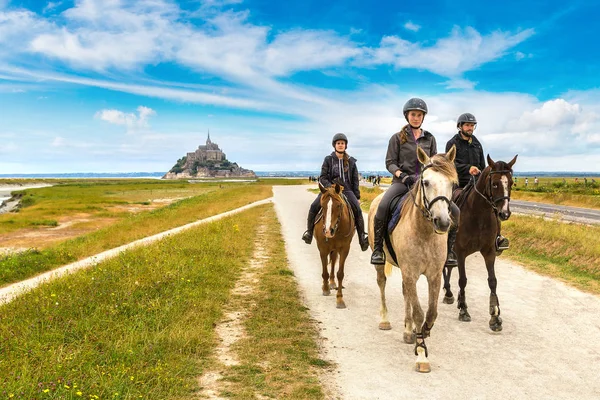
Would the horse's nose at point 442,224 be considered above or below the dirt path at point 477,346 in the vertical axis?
above

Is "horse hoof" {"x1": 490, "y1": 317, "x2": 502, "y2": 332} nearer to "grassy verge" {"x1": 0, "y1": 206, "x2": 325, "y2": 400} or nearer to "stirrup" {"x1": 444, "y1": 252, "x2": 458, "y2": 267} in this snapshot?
"stirrup" {"x1": 444, "y1": 252, "x2": 458, "y2": 267}

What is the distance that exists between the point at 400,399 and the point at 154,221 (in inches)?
998

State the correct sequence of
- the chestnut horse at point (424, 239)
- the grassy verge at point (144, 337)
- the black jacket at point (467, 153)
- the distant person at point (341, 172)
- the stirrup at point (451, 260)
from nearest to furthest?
the grassy verge at point (144, 337) → the chestnut horse at point (424, 239) → the stirrup at point (451, 260) → the black jacket at point (467, 153) → the distant person at point (341, 172)

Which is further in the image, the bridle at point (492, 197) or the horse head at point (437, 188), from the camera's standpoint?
the bridle at point (492, 197)

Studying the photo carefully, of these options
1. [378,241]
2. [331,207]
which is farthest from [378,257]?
[331,207]

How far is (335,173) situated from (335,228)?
1504 millimetres

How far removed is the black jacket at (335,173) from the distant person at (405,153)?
2396mm

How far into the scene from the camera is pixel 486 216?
754 cm

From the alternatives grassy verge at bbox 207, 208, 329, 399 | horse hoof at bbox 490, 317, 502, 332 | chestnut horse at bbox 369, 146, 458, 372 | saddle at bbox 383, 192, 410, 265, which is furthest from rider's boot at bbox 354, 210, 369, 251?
horse hoof at bbox 490, 317, 502, 332

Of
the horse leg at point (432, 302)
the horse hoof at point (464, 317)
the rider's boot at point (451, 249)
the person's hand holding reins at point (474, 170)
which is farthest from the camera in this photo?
the person's hand holding reins at point (474, 170)

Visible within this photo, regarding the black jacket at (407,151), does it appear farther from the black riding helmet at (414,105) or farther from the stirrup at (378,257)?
the stirrup at (378,257)

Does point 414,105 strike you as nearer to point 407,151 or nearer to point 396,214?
point 407,151

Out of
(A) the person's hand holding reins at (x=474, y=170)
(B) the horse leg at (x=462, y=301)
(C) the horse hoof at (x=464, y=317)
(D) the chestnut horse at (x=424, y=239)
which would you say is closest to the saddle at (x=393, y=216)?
(D) the chestnut horse at (x=424, y=239)

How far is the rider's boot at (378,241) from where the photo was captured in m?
6.83
